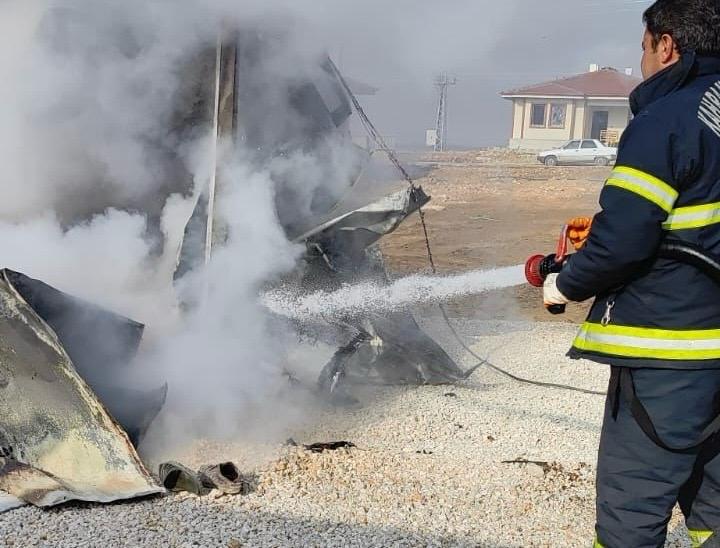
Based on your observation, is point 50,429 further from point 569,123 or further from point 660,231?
point 569,123

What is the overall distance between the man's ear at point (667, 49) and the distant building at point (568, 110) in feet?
132

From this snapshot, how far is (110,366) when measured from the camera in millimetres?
4004

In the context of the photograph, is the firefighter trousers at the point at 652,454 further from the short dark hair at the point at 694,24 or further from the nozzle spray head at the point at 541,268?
the short dark hair at the point at 694,24

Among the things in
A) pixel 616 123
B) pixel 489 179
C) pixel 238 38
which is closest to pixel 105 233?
pixel 238 38

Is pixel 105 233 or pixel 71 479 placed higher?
pixel 105 233

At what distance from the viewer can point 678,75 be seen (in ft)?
6.93

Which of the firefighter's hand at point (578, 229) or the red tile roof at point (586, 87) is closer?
the firefighter's hand at point (578, 229)

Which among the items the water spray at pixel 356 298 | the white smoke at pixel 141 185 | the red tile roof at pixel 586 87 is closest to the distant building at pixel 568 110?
the red tile roof at pixel 586 87

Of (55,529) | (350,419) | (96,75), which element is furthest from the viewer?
(96,75)

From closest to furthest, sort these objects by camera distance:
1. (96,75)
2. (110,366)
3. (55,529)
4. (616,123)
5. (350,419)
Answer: (55,529)
(110,366)
(350,419)
(96,75)
(616,123)

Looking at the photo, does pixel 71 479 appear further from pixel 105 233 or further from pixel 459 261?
pixel 459 261

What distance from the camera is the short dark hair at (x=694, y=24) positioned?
6.89ft

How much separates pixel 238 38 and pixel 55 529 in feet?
9.76

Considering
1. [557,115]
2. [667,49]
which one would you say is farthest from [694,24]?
[557,115]
